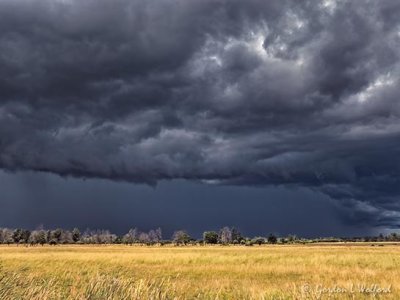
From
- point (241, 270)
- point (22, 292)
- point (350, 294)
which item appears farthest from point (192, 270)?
point (22, 292)

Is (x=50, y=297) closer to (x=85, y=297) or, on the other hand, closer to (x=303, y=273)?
(x=85, y=297)

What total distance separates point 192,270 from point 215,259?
37.1ft

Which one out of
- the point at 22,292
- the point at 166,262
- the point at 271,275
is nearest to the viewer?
the point at 22,292

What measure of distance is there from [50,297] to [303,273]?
2294 cm

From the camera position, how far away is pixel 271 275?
30.5 metres

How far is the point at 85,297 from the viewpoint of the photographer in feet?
38.1

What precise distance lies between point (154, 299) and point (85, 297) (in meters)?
1.76

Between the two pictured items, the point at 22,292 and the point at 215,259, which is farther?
the point at 215,259

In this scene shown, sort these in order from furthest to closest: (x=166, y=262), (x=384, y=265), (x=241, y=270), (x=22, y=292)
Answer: (x=166, y=262) < (x=384, y=265) < (x=241, y=270) < (x=22, y=292)

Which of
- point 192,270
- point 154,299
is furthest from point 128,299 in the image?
point 192,270

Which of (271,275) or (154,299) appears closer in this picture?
(154,299)

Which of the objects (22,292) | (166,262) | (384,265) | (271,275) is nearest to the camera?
(22,292)

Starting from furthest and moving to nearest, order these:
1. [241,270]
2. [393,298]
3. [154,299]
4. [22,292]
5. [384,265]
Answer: [384,265] → [241,270] → [393,298] → [22,292] → [154,299]

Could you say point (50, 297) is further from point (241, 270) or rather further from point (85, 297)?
point (241, 270)
